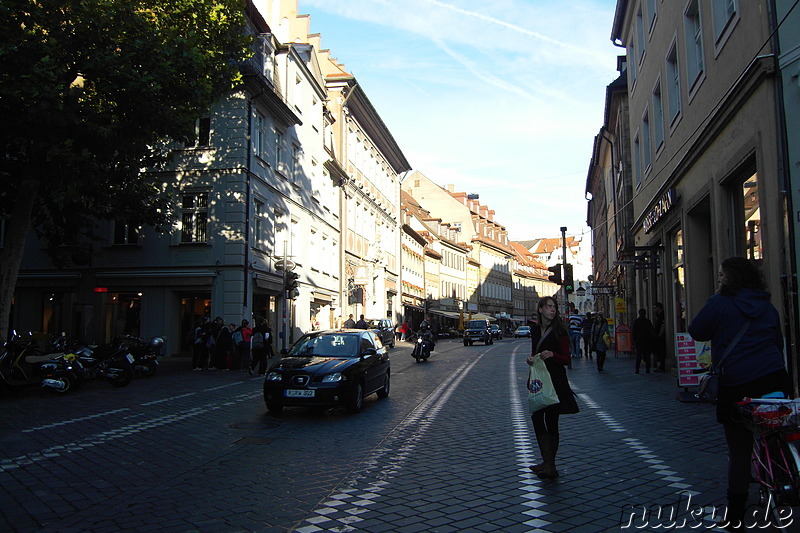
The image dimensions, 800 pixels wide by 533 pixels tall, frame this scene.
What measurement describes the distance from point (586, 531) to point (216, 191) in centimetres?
2433

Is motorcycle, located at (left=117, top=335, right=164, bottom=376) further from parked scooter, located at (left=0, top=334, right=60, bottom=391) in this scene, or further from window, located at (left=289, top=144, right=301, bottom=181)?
window, located at (left=289, top=144, right=301, bottom=181)

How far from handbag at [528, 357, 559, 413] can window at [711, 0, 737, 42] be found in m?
9.45

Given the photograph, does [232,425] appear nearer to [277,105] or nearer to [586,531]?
[586,531]

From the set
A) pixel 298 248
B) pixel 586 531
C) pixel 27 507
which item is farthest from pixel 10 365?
pixel 298 248

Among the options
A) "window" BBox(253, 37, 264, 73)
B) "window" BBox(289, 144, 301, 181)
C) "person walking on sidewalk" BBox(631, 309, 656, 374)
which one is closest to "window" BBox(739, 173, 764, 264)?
"person walking on sidewalk" BBox(631, 309, 656, 374)

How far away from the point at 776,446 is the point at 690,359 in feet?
28.3

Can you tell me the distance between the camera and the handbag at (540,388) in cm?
675

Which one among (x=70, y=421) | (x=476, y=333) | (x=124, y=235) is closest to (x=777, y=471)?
(x=70, y=421)

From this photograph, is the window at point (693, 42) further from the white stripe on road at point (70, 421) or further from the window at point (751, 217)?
the white stripe on road at point (70, 421)

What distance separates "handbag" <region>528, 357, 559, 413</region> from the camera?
675cm

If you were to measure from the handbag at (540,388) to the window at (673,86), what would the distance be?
14192 millimetres

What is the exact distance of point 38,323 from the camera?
28.9m

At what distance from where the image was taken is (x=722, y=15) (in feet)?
45.3

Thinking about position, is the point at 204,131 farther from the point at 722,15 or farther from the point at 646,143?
the point at 722,15
